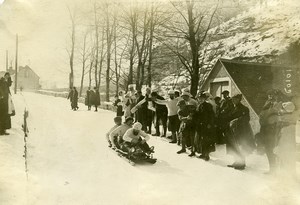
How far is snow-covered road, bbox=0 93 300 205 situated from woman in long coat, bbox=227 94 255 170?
0.81 feet

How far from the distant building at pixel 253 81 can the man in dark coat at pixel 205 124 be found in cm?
83

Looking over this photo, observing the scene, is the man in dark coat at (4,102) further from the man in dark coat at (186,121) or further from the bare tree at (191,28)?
the bare tree at (191,28)

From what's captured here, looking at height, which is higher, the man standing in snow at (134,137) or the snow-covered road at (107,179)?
the man standing in snow at (134,137)

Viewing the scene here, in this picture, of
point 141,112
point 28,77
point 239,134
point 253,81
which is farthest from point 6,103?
point 28,77

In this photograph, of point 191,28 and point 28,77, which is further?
point 28,77

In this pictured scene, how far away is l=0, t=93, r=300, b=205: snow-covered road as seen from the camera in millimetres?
4164

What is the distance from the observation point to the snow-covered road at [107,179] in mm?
4164

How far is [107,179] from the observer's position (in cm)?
443

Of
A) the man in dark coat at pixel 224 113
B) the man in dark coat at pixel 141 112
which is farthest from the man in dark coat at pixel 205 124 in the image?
the man in dark coat at pixel 141 112

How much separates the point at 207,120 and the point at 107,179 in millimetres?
2209

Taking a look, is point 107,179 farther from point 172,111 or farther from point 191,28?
point 191,28

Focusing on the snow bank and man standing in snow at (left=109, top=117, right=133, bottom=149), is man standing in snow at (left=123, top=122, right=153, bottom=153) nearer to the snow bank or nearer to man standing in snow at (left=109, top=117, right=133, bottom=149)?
man standing in snow at (left=109, top=117, right=133, bottom=149)

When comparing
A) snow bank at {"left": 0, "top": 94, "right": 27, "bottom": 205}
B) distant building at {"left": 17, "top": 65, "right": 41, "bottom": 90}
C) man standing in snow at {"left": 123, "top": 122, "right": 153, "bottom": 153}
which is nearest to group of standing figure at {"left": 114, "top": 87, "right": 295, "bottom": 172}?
man standing in snow at {"left": 123, "top": 122, "right": 153, "bottom": 153}

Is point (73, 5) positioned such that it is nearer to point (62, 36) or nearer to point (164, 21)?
point (62, 36)
